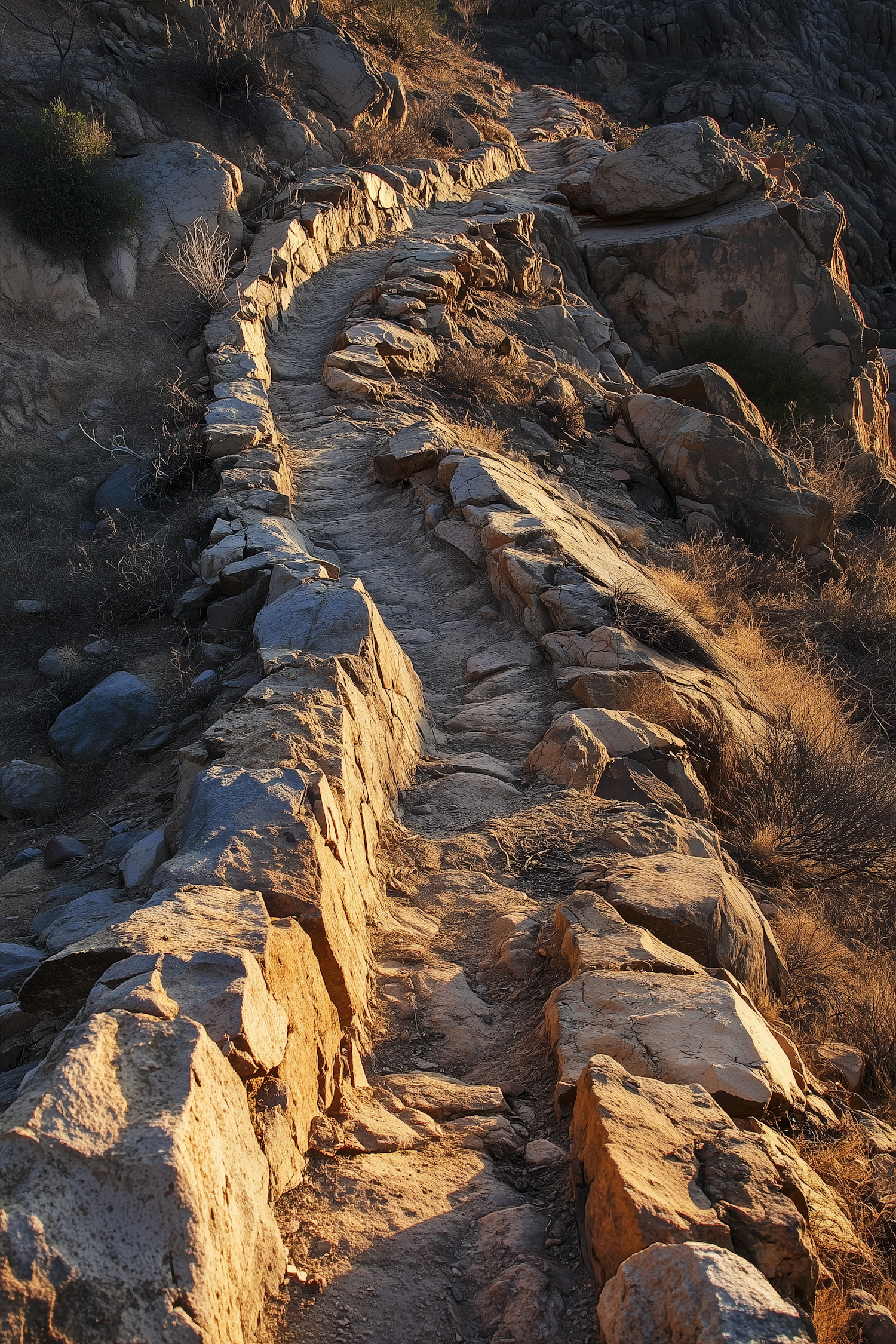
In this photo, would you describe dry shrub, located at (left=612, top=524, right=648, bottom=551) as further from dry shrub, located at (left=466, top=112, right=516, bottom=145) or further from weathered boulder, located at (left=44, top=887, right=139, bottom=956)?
dry shrub, located at (left=466, top=112, right=516, bottom=145)

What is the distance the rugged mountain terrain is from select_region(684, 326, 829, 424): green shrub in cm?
174

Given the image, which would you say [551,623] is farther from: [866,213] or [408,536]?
[866,213]

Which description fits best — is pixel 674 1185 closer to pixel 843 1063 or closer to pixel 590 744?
pixel 843 1063

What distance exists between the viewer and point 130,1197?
4.44 feet

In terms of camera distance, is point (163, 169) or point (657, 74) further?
Result: point (657, 74)

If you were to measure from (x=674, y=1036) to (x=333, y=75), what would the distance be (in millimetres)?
14356

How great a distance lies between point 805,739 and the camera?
5.15 m

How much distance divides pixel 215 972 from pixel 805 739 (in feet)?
13.6

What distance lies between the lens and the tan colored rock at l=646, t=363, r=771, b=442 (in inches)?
376

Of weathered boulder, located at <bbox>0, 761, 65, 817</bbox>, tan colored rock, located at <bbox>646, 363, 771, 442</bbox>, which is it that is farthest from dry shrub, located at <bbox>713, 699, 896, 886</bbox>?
tan colored rock, located at <bbox>646, 363, 771, 442</bbox>

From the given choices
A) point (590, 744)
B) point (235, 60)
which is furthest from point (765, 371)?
point (590, 744)

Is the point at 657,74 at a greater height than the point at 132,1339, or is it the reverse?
the point at 657,74

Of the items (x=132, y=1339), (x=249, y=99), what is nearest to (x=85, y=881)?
(x=132, y=1339)

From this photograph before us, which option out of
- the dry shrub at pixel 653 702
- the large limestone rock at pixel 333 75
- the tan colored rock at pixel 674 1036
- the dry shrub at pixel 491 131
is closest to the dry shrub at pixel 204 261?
the large limestone rock at pixel 333 75
